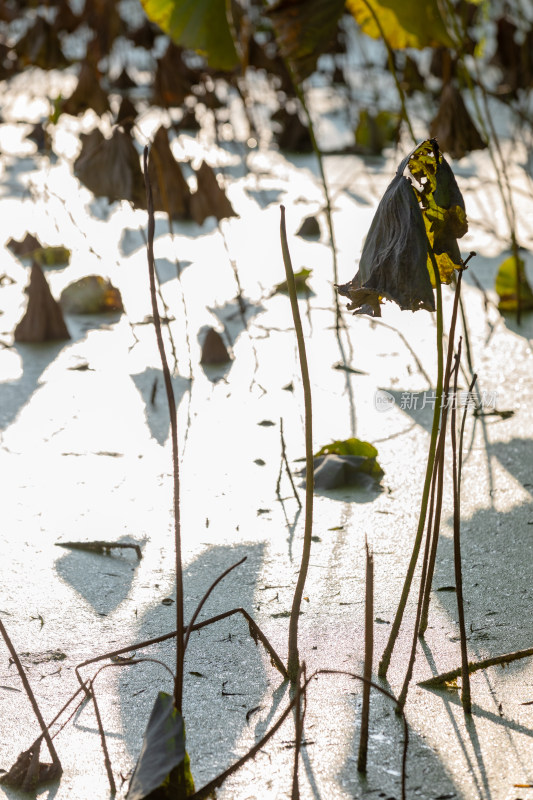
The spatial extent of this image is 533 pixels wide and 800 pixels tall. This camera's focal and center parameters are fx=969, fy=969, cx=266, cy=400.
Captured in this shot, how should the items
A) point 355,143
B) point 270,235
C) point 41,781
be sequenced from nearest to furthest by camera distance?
point 41,781 → point 270,235 → point 355,143

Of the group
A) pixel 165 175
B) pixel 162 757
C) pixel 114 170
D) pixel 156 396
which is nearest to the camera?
pixel 162 757

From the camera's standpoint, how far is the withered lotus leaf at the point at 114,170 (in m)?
1.72

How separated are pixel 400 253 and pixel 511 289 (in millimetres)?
1734

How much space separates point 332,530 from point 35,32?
11.0 feet

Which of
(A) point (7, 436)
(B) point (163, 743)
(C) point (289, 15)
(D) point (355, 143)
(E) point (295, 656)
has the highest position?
(C) point (289, 15)

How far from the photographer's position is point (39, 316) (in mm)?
2311

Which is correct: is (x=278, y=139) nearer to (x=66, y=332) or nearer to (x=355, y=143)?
(x=355, y=143)

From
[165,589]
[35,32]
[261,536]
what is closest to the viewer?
[165,589]

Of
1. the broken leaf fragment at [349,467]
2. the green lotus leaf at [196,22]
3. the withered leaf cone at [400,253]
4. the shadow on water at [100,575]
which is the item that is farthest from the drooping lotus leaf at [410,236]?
the green lotus leaf at [196,22]

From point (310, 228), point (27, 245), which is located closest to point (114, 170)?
point (27, 245)

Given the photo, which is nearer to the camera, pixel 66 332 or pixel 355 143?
pixel 66 332

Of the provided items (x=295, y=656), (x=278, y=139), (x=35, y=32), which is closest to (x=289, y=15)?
(x=295, y=656)

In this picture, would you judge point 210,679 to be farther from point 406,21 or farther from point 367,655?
point 406,21

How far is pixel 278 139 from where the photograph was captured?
5.00 meters
